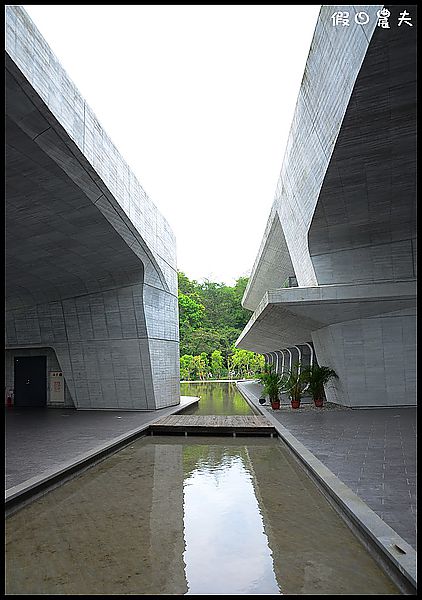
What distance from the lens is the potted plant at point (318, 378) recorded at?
16.6 meters

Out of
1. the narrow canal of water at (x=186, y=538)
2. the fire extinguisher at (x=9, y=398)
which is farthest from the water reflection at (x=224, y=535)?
the fire extinguisher at (x=9, y=398)

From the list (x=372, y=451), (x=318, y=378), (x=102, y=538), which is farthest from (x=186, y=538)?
(x=318, y=378)

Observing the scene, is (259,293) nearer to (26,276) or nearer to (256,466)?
(26,276)

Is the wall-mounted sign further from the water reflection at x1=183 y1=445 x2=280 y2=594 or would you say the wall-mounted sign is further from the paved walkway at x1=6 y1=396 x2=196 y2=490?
the water reflection at x1=183 y1=445 x2=280 y2=594

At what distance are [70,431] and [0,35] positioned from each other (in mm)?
9552

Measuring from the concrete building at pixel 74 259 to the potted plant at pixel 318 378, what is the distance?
514 centimetres

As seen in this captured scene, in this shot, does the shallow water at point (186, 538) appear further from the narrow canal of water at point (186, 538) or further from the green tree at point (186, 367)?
the green tree at point (186, 367)

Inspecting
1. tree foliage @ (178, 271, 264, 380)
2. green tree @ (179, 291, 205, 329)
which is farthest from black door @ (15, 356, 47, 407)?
green tree @ (179, 291, 205, 329)

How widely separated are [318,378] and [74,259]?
8555 mm

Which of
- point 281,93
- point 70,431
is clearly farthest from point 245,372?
point 70,431

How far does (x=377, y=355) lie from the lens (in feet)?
50.7

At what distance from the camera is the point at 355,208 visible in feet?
41.7

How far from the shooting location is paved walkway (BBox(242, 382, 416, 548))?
5.30m

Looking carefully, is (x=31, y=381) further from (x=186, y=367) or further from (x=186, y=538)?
(x=186, y=367)
